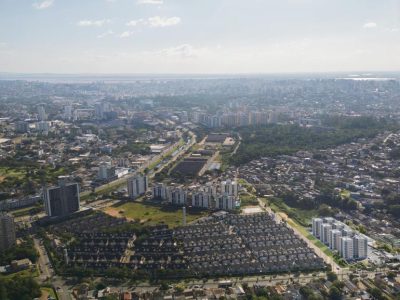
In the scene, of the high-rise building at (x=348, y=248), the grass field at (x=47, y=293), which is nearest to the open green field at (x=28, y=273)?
the grass field at (x=47, y=293)

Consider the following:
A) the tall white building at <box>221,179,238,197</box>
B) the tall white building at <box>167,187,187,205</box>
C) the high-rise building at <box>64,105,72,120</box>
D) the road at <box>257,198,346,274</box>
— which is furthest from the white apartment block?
the high-rise building at <box>64,105,72,120</box>

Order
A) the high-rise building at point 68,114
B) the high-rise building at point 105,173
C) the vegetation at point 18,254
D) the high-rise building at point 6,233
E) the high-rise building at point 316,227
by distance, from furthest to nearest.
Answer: the high-rise building at point 68,114, the high-rise building at point 105,173, the high-rise building at point 316,227, the high-rise building at point 6,233, the vegetation at point 18,254

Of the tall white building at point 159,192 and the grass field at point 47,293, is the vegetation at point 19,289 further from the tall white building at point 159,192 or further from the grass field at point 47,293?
the tall white building at point 159,192

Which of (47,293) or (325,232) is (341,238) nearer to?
(325,232)

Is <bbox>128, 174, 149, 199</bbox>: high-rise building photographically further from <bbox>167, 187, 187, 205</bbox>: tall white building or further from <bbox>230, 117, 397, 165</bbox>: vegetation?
<bbox>230, 117, 397, 165</bbox>: vegetation

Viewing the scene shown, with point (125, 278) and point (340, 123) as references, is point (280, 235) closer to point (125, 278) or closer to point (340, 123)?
point (125, 278)

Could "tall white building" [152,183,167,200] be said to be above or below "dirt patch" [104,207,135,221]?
above
